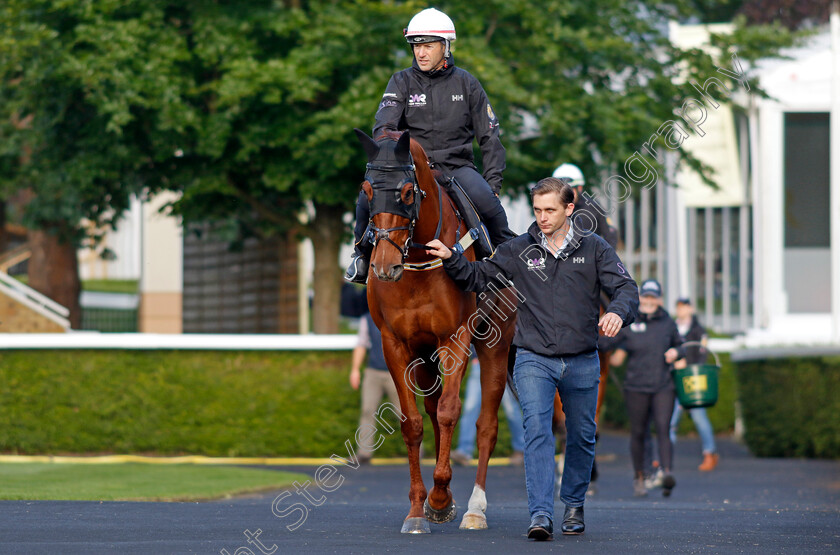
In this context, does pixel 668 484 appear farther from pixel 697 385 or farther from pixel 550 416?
pixel 550 416

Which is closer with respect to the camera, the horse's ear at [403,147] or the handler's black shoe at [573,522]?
the horse's ear at [403,147]

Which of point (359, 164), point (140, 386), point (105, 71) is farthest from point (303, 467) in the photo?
point (105, 71)

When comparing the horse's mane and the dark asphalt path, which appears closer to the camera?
the dark asphalt path

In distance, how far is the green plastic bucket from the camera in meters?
12.4

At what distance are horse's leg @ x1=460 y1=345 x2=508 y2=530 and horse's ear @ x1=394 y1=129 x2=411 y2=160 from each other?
1544 mm

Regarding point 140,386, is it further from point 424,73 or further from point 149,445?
point 424,73

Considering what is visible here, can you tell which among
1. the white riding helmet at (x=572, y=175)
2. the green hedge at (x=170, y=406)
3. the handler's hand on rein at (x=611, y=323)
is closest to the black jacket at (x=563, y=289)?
the handler's hand on rein at (x=611, y=323)

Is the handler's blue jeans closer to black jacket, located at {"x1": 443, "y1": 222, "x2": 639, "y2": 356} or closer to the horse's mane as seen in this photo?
black jacket, located at {"x1": 443, "y1": 222, "x2": 639, "y2": 356}

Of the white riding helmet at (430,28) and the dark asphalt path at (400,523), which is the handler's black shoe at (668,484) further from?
the white riding helmet at (430,28)

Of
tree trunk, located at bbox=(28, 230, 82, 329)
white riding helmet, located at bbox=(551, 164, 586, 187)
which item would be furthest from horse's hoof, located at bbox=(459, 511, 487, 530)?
tree trunk, located at bbox=(28, 230, 82, 329)

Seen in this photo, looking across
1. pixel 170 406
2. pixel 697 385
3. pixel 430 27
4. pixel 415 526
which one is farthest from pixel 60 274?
pixel 415 526

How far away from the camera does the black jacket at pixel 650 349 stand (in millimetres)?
12219

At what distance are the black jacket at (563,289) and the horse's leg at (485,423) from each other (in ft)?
2.71

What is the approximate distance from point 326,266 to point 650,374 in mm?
7464
